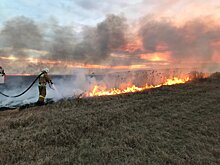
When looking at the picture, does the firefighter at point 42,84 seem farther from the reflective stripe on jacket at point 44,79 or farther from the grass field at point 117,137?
the grass field at point 117,137

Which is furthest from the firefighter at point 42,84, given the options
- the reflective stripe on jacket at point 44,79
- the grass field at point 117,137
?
the grass field at point 117,137

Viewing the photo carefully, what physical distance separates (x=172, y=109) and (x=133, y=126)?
3389mm

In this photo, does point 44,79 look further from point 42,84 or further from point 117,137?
point 117,137

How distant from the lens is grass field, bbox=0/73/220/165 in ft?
18.5

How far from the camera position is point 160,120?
9008mm

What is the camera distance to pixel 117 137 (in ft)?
23.2

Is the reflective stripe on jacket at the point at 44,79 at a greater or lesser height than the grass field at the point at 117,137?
greater

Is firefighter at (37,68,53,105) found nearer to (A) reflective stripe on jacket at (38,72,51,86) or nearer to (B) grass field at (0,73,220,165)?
(A) reflective stripe on jacket at (38,72,51,86)

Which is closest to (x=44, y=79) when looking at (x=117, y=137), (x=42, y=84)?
(x=42, y=84)

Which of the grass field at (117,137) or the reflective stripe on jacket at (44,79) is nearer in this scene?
the grass field at (117,137)

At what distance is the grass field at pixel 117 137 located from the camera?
5.64 metres

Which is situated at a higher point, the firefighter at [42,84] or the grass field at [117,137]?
the firefighter at [42,84]

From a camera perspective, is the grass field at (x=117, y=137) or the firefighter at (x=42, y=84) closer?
the grass field at (x=117, y=137)

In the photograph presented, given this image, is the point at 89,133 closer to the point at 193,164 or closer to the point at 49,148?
the point at 49,148
